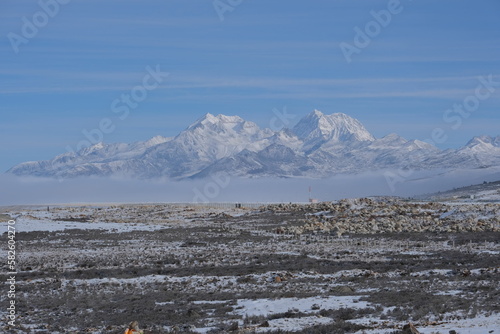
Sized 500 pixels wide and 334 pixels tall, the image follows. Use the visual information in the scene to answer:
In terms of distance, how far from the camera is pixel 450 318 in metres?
21.7

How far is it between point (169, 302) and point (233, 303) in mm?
2756

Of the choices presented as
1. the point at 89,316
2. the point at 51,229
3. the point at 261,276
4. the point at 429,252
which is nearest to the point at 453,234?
the point at 429,252

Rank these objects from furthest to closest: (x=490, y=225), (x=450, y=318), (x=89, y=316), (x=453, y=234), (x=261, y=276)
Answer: (x=490, y=225)
(x=453, y=234)
(x=261, y=276)
(x=89, y=316)
(x=450, y=318)

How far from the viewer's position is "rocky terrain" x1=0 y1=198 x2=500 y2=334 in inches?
900

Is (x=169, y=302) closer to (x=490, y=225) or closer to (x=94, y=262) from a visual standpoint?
(x=94, y=262)

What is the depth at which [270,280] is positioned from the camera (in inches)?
1275

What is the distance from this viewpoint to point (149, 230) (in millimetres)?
69812

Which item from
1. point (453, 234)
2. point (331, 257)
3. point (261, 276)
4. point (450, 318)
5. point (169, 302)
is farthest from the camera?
point (453, 234)

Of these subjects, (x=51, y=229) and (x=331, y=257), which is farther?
(x=51, y=229)

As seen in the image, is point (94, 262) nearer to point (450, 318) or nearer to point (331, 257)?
point (331, 257)

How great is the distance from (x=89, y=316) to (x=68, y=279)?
9.25m

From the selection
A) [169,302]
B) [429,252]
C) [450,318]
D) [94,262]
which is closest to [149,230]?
[94,262]

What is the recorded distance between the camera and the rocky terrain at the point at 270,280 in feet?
75.0

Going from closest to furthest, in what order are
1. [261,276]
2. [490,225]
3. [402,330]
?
[402,330], [261,276], [490,225]
